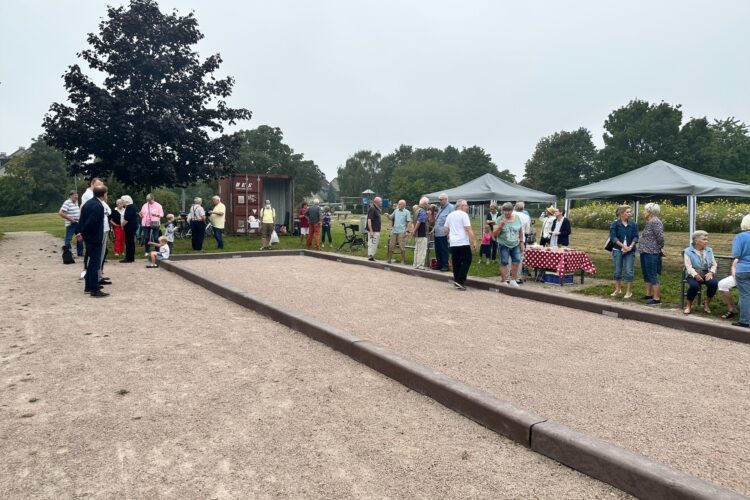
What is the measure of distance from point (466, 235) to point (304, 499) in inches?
297

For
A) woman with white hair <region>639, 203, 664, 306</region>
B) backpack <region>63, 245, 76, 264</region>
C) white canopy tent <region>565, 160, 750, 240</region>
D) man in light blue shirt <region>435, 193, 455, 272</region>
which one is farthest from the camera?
backpack <region>63, 245, 76, 264</region>

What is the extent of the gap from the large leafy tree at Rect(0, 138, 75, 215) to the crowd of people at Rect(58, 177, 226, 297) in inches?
2237

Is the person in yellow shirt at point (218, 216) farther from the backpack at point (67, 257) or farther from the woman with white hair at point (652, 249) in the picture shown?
the woman with white hair at point (652, 249)

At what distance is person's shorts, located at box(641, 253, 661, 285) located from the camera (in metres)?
8.09

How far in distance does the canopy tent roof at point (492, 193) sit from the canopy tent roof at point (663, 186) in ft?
7.48

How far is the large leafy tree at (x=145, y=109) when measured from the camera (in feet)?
55.6

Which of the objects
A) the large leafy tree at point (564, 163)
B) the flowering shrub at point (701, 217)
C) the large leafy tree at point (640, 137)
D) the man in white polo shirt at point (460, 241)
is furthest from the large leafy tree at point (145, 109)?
the large leafy tree at point (564, 163)

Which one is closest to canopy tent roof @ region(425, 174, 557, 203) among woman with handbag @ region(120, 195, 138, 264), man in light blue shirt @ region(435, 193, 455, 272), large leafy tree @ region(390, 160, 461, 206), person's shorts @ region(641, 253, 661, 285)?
man in light blue shirt @ region(435, 193, 455, 272)

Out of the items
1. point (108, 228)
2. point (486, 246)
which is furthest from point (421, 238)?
point (108, 228)

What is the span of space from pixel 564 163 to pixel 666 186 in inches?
2830

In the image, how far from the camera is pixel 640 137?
68.4 m

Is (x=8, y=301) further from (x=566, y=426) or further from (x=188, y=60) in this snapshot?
(x=188, y=60)

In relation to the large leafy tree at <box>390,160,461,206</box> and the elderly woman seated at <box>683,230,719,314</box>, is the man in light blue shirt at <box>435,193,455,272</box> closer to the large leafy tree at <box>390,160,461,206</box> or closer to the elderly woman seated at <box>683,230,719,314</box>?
the elderly woman seated at <box>683,230,719,314</box>

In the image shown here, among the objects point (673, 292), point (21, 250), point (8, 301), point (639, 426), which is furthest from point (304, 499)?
point (21, 250)
